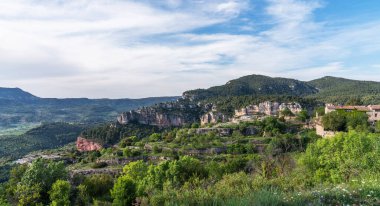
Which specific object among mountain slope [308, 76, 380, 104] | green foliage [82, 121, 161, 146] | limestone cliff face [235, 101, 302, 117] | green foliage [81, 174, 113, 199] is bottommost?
green foliage [82, 121, 161, 146]

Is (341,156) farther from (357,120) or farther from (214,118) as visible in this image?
(214,118)

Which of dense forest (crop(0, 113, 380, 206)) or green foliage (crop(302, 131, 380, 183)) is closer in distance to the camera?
dense forest (crop(0, 113, 380, 206))

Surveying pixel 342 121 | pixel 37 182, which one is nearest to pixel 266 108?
pixel 342 121

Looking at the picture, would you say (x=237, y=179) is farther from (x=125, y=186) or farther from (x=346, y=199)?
(x=125, y=186)

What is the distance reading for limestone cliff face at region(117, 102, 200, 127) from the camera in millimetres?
122625

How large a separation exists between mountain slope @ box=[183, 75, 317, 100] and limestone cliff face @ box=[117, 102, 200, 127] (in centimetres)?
2807

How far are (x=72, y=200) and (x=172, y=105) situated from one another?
10491 cm

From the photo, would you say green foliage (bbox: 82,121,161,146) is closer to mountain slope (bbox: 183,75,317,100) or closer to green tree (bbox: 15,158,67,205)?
mountain slope (bbox: 183,75,317,100)

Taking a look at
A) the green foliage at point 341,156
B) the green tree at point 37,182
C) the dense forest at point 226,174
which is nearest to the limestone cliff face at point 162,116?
the dense forest at point 226,174

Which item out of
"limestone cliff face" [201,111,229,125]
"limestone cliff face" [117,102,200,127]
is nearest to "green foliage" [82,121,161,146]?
"limestone cliff face" [117,102,200,127]

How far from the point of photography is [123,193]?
23.9 m

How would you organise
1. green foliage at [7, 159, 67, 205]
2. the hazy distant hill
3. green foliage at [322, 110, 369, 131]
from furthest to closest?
the hazy distant hill → green foliage at [322, 110, 369, 131] → green foliage at [7, 159, 67, 205]

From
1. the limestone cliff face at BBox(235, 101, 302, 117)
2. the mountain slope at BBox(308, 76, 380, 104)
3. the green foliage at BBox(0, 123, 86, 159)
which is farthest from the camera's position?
the green foliage at BBox(0, 123, 86, 159)

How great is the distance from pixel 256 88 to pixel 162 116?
63.9 meters
